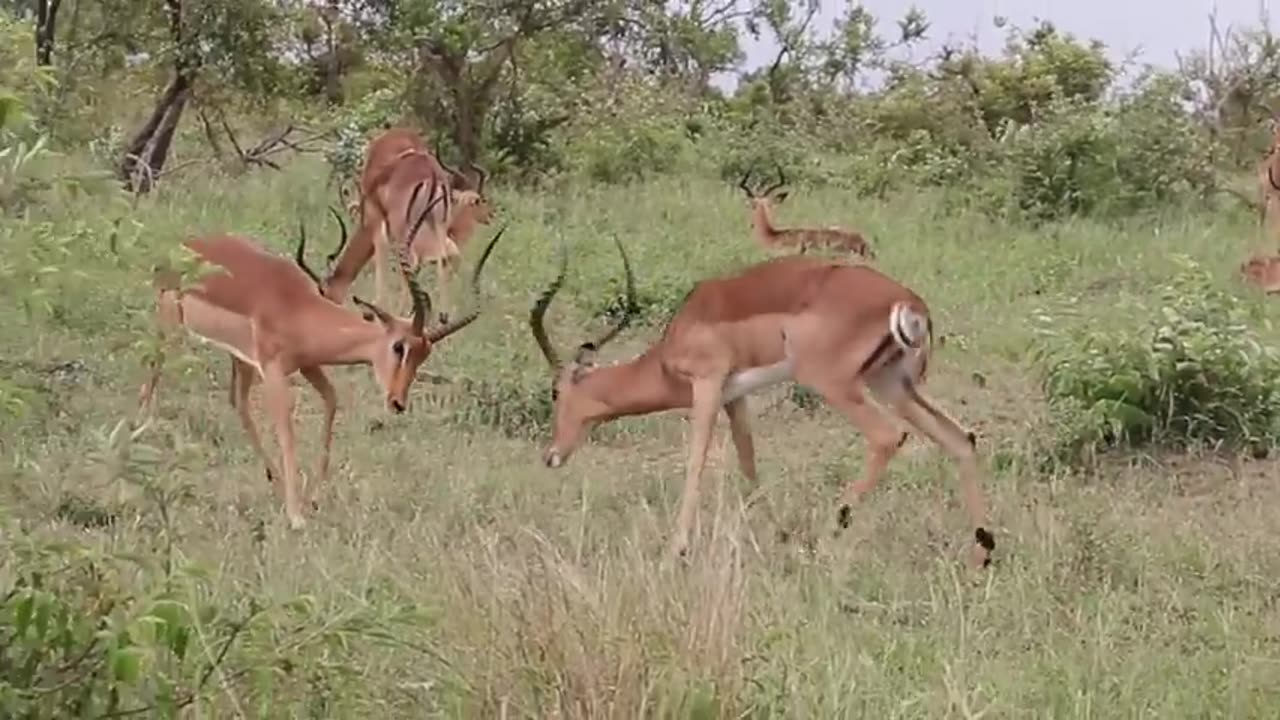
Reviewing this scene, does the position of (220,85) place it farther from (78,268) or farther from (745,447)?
(78,268)

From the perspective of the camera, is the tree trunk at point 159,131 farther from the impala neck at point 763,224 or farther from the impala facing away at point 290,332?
the impala facing away at point 290,332

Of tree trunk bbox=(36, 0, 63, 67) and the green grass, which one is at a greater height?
tree trunk bbox=(36, 0, 63, 67)

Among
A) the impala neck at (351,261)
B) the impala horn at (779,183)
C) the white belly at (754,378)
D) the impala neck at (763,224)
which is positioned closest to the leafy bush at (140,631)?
the white belly at (754,378)

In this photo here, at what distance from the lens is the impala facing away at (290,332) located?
6.01 meters

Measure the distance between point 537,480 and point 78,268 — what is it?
3471mm

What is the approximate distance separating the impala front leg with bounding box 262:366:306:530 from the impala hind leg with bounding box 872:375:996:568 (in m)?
1.76

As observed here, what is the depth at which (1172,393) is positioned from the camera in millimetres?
6410

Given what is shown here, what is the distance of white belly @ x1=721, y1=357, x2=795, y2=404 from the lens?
5875 millimetres

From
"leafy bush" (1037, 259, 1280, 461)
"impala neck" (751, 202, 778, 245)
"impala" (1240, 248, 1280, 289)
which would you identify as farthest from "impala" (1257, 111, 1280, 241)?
"leafy bush" (1037, 259, 1280, 461)

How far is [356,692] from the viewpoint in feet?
10.8

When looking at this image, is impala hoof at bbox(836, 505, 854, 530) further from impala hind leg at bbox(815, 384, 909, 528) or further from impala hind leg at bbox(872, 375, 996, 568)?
impala hind leg at bbox(872, 375, 996, 568)

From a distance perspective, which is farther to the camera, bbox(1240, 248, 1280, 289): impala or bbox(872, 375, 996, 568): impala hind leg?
bbox(1240, 248, 1280, 289): impala

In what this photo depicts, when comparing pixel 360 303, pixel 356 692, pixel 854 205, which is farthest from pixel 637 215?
pixel 356 692

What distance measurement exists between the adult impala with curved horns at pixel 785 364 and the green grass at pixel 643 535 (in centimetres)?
18
